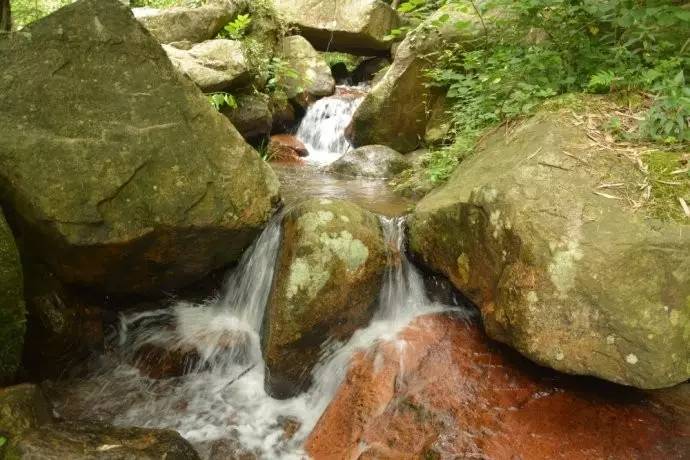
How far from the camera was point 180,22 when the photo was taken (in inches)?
294

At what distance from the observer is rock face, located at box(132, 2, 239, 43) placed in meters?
7.40

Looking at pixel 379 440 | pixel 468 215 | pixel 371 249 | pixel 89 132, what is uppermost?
pixel 89 132

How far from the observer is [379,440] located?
9.20ft

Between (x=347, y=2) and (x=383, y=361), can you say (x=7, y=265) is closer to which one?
(x=383, y=361)

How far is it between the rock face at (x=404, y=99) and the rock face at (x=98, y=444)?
6.21m

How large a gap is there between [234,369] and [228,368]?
2.2 inches

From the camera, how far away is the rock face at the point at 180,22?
7398mm

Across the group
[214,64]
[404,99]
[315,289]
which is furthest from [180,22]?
[315,289]

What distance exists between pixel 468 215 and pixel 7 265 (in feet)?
10.1

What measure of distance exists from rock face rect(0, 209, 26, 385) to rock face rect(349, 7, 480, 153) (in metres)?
6.00

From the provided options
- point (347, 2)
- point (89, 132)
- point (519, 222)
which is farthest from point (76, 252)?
point (347, 2)

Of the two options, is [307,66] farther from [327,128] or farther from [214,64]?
[214,64]

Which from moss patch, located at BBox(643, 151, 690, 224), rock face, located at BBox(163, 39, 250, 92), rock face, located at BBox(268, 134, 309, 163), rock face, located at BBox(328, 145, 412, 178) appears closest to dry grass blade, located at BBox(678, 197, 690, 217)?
moss patch, located at BBox(643, 151, 690, 224)

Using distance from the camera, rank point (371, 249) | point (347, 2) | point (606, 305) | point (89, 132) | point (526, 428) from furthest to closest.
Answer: point (347, 2) < point (371, 249) < point (89, 132) < point (526, 428) < point (606, 305)
